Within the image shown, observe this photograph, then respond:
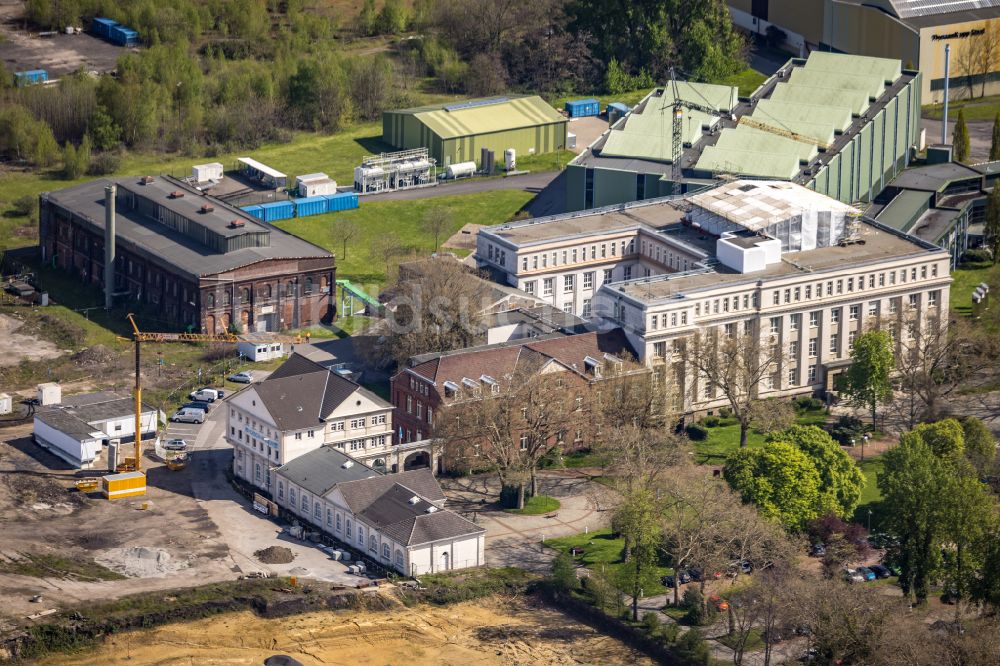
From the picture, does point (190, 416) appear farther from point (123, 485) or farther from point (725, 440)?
point (725, 440)

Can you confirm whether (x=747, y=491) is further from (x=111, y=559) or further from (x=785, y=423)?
(x=111, y=559)

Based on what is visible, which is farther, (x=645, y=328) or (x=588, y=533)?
(x=645, y=328)

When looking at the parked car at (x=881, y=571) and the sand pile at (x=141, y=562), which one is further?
the sand pile at (x=141, y=562)

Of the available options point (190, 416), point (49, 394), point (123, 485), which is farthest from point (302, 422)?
point (49, 394)

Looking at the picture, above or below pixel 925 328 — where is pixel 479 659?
below

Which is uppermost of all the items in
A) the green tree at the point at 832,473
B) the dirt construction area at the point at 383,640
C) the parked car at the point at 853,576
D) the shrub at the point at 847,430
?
the green tree at the point at 832,473

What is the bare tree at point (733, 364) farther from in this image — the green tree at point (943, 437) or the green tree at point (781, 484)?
the green tree at point (781, 484)

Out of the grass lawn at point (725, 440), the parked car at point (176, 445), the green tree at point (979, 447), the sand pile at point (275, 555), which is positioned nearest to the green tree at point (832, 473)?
the green tree at point (979, 447)

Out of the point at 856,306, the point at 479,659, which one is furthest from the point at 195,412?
the point at 856,306
